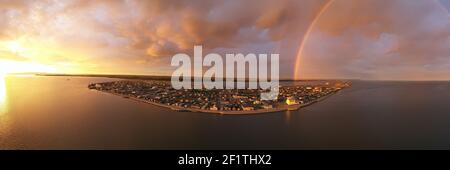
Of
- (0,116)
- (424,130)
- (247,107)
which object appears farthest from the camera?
(247,107)

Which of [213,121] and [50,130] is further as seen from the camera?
[213,121]

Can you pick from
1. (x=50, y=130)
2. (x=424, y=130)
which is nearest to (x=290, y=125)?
(x=424, y=130)

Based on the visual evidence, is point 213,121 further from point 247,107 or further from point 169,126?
point 247,107

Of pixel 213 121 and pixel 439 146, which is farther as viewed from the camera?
pixel 213 121
